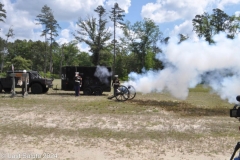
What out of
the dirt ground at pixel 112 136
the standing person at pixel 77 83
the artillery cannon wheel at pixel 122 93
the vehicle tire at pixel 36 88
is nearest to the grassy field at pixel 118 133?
the dirt ground at pixel 112 136

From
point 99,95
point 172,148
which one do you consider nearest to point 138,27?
point 99,95

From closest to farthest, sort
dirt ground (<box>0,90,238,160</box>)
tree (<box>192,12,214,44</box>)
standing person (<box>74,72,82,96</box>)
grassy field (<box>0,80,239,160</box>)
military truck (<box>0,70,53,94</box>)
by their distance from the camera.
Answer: dirt ground (<box>0,90,238,160</box>) → grassy field (<box>0,80,239,160</box>) → standing person (<box>74,72,82,96</box>) → military truck (<box>0,70,53,94</box>) → tree (<box>192,12,214,44</box>)

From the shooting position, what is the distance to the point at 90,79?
2205 cm

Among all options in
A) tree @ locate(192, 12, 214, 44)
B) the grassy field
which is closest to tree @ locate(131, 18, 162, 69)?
tree @ locate(192, 12, 214, 44)

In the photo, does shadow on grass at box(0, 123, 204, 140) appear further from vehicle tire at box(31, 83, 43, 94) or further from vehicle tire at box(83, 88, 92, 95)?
vehicle tire at box(31, 83, 43, 94)

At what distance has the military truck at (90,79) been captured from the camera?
71.4 ft

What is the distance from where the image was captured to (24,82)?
19.2 meters

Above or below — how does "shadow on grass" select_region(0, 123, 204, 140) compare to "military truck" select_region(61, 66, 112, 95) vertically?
below

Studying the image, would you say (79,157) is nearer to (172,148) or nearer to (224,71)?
(172,148)

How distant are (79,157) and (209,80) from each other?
505 inches

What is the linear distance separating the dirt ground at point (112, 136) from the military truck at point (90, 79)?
9.24 m

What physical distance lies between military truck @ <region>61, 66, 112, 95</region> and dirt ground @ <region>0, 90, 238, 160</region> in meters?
9.24

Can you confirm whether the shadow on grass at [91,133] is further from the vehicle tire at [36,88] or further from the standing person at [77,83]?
the vehicle tire at [36,88]

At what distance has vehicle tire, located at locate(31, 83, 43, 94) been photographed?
72.2ft
